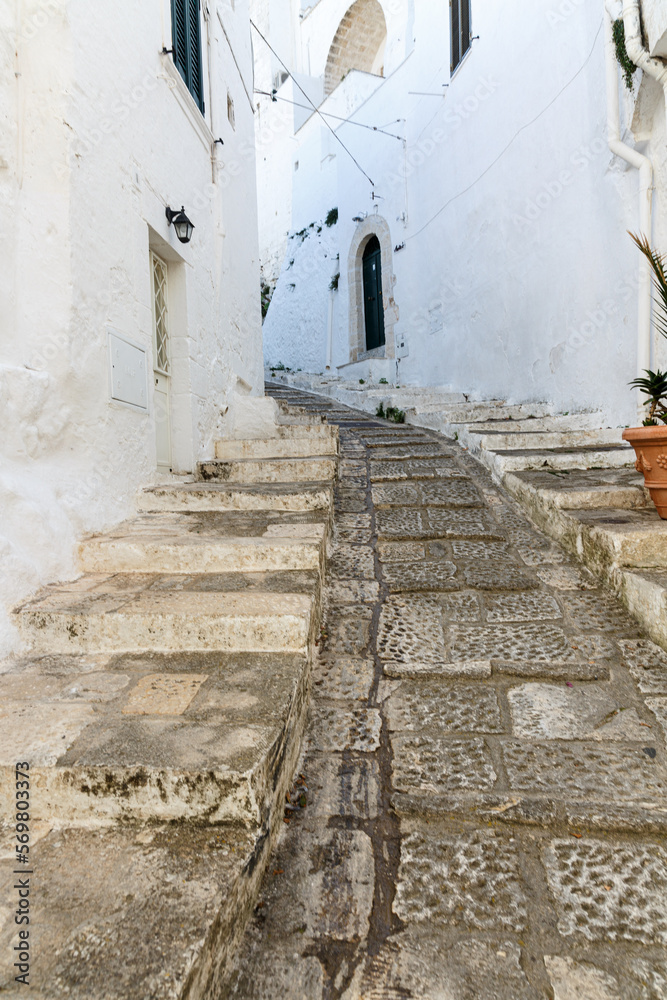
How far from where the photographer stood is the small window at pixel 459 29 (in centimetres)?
848

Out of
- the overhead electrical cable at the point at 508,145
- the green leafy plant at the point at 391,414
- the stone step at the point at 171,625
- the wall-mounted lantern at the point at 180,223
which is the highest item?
the overhead electrical cable at the point at 508,145

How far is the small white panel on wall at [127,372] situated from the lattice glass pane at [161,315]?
30.4 inches

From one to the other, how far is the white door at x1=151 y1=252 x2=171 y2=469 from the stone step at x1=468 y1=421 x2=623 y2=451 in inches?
103

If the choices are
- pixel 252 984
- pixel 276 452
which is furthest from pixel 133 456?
pixel 252 984

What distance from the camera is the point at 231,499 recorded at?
3.63m

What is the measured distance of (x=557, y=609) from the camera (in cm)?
256

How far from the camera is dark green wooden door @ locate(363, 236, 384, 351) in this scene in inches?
509

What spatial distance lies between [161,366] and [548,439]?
3340 mm

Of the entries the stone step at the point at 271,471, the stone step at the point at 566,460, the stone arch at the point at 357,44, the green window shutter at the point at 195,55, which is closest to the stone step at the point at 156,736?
the stone step at the point at 271,471

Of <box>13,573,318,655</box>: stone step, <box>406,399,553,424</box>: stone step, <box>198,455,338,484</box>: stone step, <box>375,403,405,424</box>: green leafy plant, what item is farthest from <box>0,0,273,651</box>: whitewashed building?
<box>375,403,405,424</box>: green leafy plant

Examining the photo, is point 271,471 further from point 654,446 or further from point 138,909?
point 138,909

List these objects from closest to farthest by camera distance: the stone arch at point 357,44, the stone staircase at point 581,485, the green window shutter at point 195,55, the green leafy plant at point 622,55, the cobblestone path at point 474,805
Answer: the cobblestone path at point 474,805 → the stone staircase at point 581,485 → the green leafy plant at point 622,55 → the green window shutter at point 195,55 → the stone arch at point 357,44

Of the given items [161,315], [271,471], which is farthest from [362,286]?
[271,471]

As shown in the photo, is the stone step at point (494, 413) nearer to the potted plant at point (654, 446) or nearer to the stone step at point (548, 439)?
the stone step at point (548, 439)
